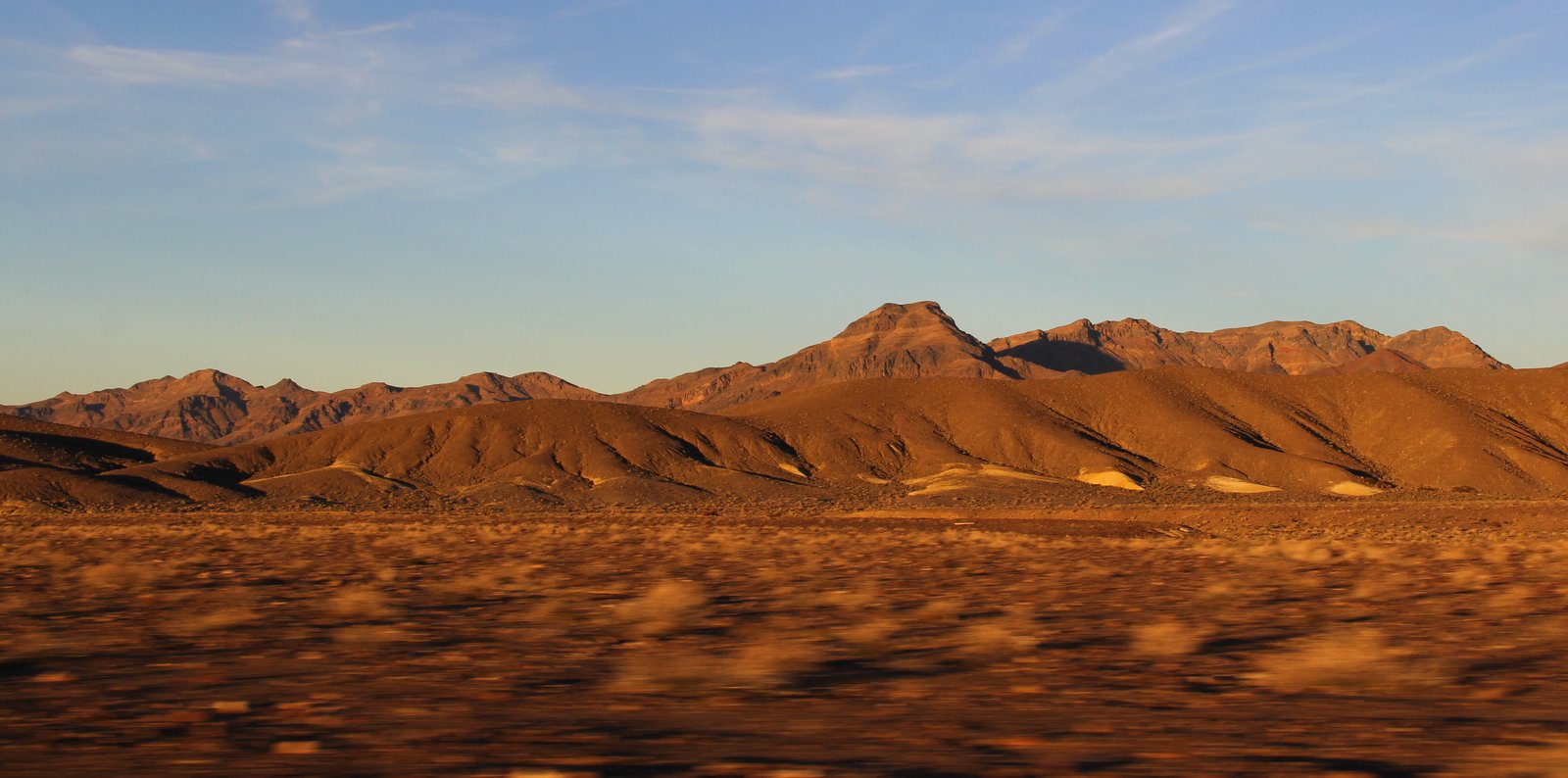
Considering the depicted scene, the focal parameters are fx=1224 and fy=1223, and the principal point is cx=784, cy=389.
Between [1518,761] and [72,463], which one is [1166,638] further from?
[72,463]

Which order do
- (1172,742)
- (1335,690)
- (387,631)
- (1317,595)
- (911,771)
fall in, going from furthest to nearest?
1. (1317,595)
2. (387,631)
3. (1335,690)
4. (1172,742)
5. (911,771)

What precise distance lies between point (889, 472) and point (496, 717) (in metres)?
103

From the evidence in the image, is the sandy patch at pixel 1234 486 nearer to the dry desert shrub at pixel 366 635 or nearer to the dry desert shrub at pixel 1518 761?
the dry desert shrub at pixel 366 635

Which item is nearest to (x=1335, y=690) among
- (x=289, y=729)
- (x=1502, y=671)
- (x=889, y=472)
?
(x=1502, y=671)

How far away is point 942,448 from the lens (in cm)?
11388

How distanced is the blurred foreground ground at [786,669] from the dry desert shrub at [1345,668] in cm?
5

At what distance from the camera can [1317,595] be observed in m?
15.8

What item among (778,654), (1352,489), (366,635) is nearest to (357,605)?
(366,635)

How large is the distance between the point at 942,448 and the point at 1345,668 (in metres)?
105

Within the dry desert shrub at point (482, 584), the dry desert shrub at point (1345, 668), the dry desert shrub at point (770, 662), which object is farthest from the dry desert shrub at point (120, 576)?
the dry desert shrub at point (1345, 668)

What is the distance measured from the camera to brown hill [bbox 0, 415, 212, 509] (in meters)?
81.6

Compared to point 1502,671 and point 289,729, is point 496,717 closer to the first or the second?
point 289,729

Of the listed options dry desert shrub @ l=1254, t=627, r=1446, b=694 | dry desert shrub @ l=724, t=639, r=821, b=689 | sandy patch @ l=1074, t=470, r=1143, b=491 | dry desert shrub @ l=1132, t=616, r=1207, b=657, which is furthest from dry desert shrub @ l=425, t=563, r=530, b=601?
sandy patch @ l=1074, t=470, r=1143, b=491

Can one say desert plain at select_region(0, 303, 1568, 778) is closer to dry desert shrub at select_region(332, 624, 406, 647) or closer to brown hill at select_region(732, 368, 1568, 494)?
dry desert shrub at select_region(332, 624, 406, 647)
